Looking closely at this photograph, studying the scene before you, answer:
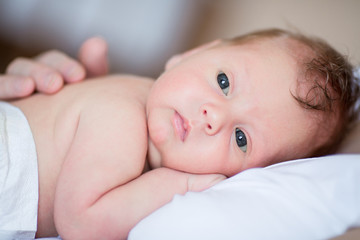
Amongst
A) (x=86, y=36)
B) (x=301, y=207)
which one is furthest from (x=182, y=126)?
(x=86, y=36)

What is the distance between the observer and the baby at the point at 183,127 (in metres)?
0.88

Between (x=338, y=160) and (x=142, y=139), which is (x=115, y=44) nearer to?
(x=142, y=139)

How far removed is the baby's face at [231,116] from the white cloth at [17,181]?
1.14 feet

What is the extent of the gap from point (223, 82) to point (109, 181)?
1.43 ft

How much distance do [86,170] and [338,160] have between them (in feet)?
2.01

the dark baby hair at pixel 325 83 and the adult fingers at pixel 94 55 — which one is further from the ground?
the dark baby hair at pixel 325 83

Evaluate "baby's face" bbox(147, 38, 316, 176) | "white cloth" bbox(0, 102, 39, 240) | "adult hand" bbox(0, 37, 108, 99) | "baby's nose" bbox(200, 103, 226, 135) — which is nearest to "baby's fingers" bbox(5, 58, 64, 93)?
"adult hand" bbox(0, 37, 108, 99)

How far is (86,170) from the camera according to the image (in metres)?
0.86

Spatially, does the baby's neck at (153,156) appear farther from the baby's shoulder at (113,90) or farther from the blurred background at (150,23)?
the blurred background at (150,23)

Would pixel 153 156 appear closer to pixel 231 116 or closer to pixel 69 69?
pixel 231 116

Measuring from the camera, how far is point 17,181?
35.0 inches

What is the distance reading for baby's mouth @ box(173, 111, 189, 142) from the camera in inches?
38.6

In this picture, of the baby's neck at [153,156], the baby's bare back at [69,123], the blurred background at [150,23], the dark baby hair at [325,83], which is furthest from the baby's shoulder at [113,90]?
the blurred background at [150,23]

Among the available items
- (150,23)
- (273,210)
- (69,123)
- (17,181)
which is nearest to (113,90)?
(69,123)
